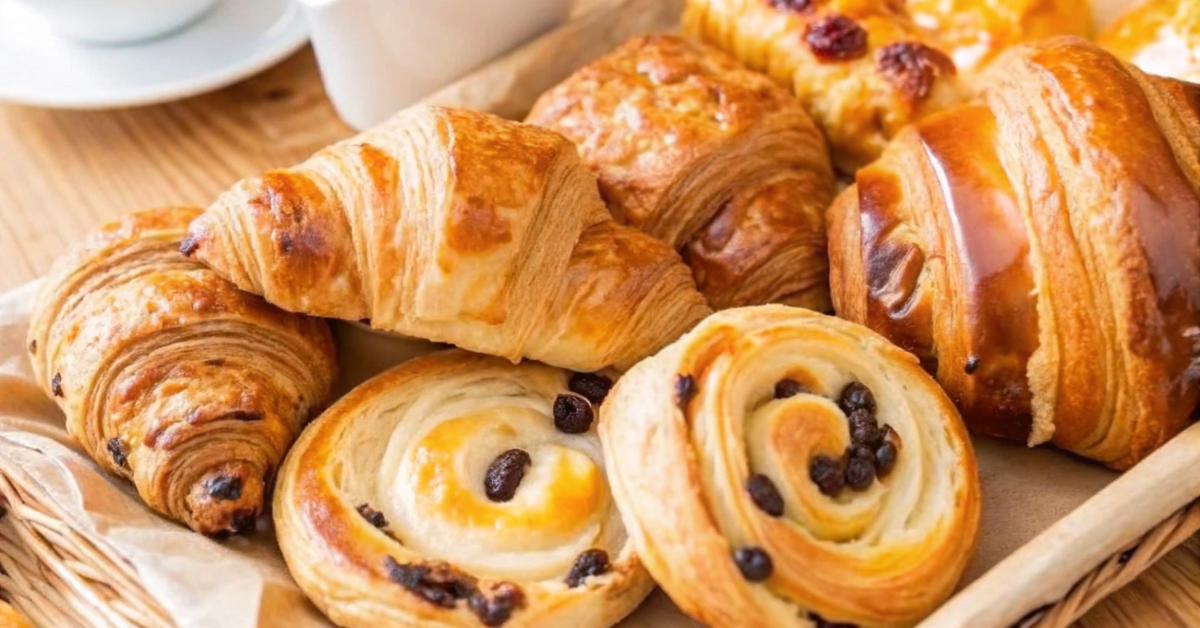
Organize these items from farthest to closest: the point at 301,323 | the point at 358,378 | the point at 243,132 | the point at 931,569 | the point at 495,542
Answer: the point at 243,132 < the point at 358,378 < the point at 301,323 < the point at 495,542 < the point at 931,569

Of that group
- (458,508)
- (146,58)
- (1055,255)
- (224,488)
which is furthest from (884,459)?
(146,58)

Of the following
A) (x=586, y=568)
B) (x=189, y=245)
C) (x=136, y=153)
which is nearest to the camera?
(x=586, y=568)

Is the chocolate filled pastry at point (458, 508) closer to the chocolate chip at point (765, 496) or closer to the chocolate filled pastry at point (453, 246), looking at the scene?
the chocolate filled pastry at point (453, 246)

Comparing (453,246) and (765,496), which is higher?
(453,246)

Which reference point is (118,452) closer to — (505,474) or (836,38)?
(505,474)

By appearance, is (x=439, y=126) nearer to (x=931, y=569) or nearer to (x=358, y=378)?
(x=358, y=378)

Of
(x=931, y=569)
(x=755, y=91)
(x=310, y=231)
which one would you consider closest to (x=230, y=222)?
(x=310, y=231)

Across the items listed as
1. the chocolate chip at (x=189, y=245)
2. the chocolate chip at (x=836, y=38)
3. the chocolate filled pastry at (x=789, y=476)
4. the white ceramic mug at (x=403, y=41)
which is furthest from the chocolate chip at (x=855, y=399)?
the white ceramic mug at (x=403, y=41)

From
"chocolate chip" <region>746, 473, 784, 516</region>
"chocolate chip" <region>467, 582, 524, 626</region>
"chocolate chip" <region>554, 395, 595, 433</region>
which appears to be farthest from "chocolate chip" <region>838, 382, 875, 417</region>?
"chocolate chip" <region>467, 582, 524, 626</region>
